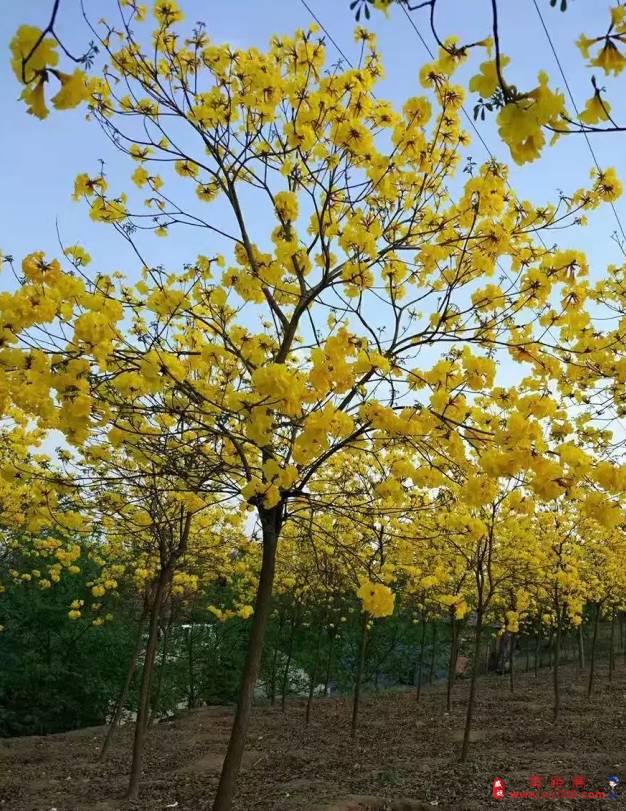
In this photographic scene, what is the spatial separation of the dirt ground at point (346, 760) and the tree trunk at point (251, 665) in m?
2.45

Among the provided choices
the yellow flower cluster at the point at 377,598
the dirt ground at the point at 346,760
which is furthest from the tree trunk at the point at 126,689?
the yellow flower cluster at the point at 377,598

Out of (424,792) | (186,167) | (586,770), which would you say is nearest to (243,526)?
(424,792)

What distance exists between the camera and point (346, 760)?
8.43 meters

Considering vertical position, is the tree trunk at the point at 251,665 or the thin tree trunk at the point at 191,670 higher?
the tree trunk at the point at 251,665

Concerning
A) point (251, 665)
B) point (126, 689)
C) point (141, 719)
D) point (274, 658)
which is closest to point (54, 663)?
point (274, 658)

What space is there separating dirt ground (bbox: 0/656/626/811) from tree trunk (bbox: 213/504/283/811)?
2445 mm

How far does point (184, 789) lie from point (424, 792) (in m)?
2.85

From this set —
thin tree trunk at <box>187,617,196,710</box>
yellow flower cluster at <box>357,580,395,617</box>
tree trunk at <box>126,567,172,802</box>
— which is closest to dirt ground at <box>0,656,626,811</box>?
tree trunk at <box>126,567,172,802</box>

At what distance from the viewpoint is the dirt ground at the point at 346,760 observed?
20.5 ft

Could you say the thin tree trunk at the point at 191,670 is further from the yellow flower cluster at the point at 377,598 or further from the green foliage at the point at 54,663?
the yellow flower cluster at the point at 377,598

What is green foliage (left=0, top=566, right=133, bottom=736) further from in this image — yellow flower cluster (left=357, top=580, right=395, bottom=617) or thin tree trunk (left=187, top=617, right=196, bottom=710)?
yellow flower cluster (left=357, top=580, right=395, bottom=617)

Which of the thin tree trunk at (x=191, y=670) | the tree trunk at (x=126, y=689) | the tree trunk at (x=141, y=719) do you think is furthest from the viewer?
the thin tree trunk at (x=191, y=670)

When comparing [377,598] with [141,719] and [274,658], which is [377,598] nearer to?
[141,719]

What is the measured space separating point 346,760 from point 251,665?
5983 mm
